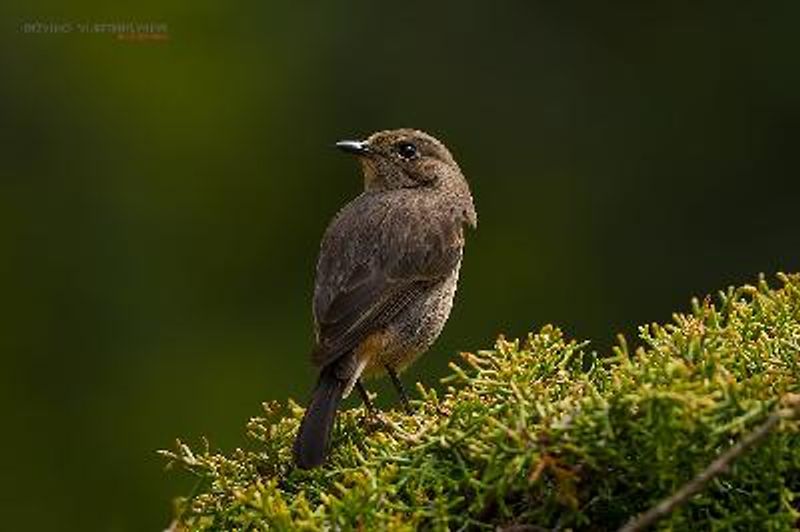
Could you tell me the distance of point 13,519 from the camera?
8.34 m

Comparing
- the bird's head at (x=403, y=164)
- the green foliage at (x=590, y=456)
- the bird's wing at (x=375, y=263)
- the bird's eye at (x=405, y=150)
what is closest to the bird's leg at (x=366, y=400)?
the bird's wing at (x=375, y=263)

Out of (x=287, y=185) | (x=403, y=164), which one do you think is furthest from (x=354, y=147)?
(x=287, y=185)

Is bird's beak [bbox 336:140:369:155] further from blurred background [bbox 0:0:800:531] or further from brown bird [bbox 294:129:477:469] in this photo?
blurred background [bbox 0:0:800:531]

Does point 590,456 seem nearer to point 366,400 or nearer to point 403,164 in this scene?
point 366,400

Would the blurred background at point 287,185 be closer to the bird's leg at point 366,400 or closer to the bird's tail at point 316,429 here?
the bird's leg at point 366,400

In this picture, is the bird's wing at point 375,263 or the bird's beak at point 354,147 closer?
the bird's wing at point 375,263

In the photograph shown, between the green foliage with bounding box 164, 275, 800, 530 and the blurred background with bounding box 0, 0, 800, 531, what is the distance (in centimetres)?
491

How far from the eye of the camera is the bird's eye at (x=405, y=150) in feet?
22.3

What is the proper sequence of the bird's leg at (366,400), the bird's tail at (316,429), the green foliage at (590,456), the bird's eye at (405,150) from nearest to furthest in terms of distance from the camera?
the green foliage at (590,456), the bird's tail at (316,429), the bird's leg at (366,400), the bird's eye at (405,150)

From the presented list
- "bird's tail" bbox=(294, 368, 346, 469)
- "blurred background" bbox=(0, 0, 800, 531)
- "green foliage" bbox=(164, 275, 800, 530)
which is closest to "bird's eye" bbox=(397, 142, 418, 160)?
"blurred background" bbox=(0, 0, 800, 531)

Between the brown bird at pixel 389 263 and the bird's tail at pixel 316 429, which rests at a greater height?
the brown bird at pixel 389 263

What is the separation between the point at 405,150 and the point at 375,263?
1040 mm

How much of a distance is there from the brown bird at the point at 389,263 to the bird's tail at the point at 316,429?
0.25 m

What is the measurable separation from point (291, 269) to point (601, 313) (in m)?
1.82
